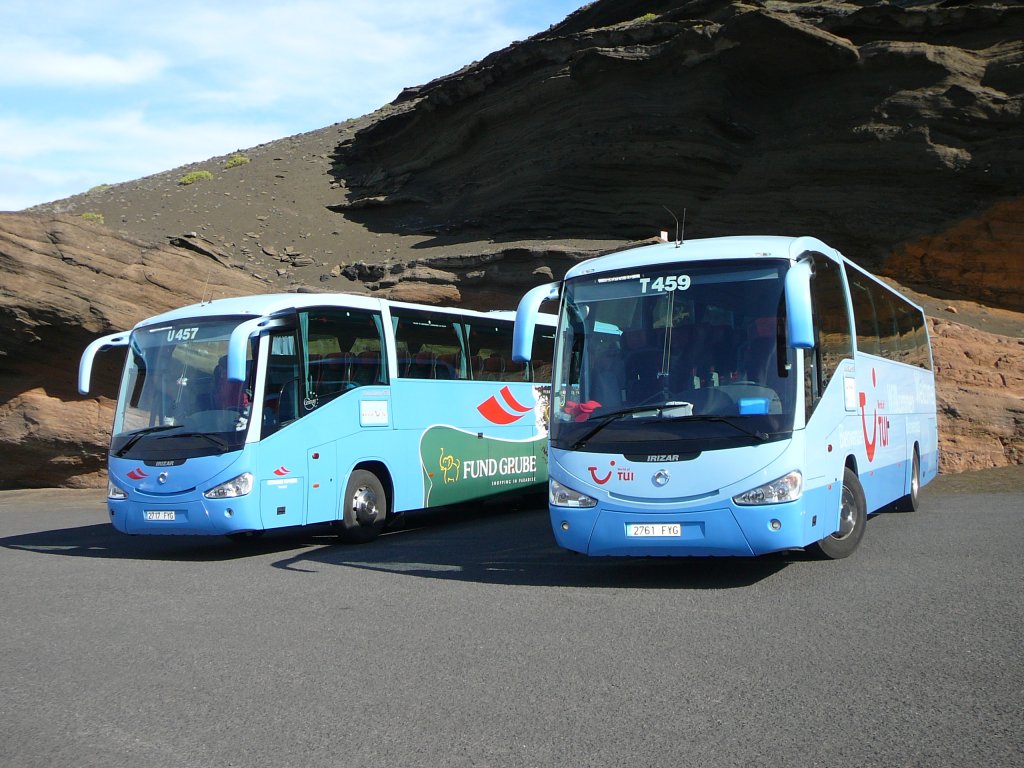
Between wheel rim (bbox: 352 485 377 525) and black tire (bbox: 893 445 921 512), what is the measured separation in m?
7.25

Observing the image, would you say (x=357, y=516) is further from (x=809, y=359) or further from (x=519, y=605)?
(x=809, y=359)

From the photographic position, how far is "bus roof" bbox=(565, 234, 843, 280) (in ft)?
30.2

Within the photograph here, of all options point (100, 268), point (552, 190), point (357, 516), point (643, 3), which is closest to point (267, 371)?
point (357, 516)

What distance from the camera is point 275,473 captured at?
12.1 meters

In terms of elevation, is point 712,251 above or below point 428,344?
above

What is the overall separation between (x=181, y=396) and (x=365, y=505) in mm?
2767

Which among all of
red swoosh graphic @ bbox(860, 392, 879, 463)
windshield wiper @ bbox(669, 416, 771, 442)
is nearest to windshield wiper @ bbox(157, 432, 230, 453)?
windshield wiper @ bbox(669, 416, 771, 442)

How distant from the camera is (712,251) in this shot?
374 inches

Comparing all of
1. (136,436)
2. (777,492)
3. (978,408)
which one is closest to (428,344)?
(136,436)

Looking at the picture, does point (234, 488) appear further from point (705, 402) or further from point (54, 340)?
point (54, 340)

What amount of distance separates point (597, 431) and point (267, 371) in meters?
4.74

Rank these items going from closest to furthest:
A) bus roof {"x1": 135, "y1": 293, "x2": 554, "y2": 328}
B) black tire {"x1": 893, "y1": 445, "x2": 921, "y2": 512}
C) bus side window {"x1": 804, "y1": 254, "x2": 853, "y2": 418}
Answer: bus side window {"x1": 804, "y1": 254, "x2": 853, "y2": 418} → bus roof {"x1": 135, "y1": 293, "x2": 554, "y2": 328} → black tire {"x1": 893, "y1": 445, "x2": 921, "y2": 512}

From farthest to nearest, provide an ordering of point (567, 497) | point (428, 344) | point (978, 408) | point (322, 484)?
point (978, 408) < point (428, 344) < point (322, 484) < point (567, 497)

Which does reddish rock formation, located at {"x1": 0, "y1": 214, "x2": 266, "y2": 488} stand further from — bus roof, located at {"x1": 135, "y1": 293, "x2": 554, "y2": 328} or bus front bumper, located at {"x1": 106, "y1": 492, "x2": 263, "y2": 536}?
bus front bumper, located at {"x1": 106, "y1": 492, "x2": 263, "y2": 536}
